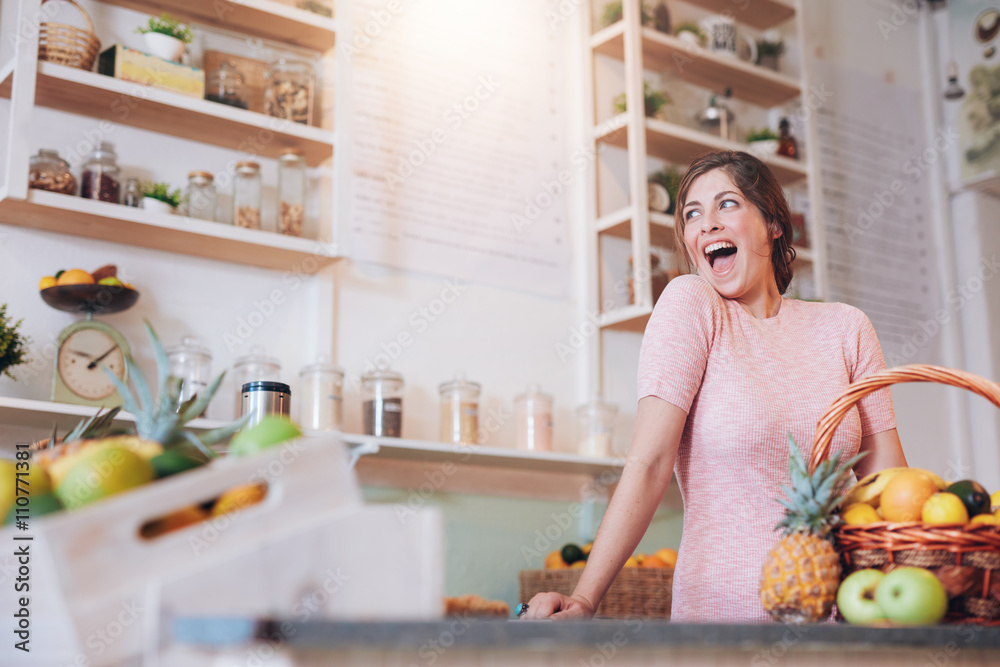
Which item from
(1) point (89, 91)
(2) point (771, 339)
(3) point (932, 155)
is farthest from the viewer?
(3) point (932, 155)

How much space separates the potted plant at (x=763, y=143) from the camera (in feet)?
10.7

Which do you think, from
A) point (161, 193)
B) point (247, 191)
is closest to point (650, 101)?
point (247, 191)

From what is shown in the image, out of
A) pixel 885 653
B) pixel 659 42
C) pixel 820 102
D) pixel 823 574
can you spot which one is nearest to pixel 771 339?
pixel 823 574

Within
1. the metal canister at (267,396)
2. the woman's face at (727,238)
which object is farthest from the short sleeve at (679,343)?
the metal canister at (267,396)

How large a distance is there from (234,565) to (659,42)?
2.78 metres

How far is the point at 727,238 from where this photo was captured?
1.59m

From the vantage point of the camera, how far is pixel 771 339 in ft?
4.91

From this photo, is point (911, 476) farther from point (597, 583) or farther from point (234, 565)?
point (234, 565)

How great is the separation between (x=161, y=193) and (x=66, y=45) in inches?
14.5

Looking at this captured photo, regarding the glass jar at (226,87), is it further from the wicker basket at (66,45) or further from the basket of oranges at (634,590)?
the basket of oranges at (634,590)

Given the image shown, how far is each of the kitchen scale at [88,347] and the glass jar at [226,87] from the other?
1.78 ft

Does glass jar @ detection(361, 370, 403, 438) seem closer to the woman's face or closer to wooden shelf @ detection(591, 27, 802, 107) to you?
the woman's face

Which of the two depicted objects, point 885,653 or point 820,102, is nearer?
point 885,653

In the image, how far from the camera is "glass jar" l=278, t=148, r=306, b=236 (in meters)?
2.40
